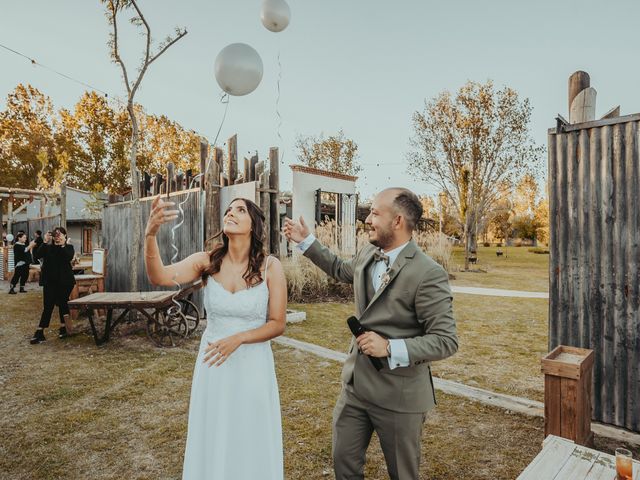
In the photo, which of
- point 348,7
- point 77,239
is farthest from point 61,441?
point 77,239

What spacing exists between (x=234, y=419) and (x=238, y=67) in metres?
3.87

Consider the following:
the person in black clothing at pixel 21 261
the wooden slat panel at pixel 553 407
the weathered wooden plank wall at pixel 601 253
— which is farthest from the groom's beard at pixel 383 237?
the person in black clothing at pixel 21 261

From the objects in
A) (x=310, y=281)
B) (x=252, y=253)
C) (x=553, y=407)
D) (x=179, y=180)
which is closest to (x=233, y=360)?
(x=252, y=253)

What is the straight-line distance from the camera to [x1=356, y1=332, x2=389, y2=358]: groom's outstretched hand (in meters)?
1.76

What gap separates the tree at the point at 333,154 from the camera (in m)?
31.5

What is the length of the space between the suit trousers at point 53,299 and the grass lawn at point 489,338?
4.06 m

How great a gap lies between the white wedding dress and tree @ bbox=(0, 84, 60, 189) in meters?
37.0

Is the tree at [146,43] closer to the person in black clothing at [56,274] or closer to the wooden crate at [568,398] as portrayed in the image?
the person in black clothing at [56,274]

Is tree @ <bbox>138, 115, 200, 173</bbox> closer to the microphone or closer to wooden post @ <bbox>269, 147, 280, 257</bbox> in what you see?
wooden post @ <bbox>269, 147, 280, 257</bbox>

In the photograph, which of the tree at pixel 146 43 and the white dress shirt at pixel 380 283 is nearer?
the white dress shirt at pixel 380 283

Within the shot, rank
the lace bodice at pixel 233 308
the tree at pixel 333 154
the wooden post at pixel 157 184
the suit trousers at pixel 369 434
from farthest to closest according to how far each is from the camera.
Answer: the tree at pixel 333 154 < the wooden post at pixel 157 184 < the lace bodice at pixel 233 308 < the suit trousers at pixel 369 434

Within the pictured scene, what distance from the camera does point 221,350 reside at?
2.07 m

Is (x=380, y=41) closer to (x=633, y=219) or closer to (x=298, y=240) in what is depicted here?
(x=633, y=219)

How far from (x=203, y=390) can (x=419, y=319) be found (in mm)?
1251
